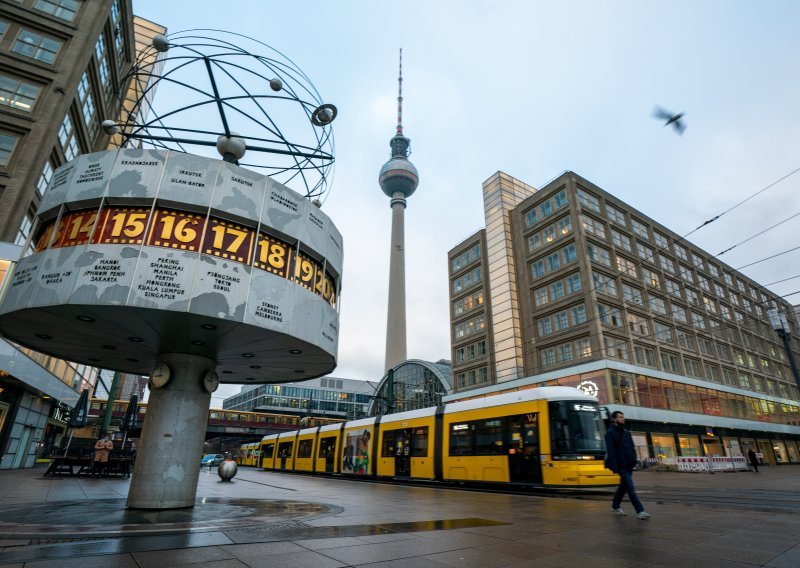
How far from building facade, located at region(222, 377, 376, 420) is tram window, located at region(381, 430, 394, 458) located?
87.2 m

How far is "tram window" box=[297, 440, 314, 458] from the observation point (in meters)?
31.0

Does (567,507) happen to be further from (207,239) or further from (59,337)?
(59,337)

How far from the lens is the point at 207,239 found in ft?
30.0

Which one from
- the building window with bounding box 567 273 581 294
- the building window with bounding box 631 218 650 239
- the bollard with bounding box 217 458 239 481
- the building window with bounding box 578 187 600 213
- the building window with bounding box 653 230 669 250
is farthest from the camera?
the building window with bounding box 653 230 669 250

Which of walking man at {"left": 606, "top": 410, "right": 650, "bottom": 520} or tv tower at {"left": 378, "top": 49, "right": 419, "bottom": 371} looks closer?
walking man at {"left": 606, "top": 410, "right": 650, "bottom": 520}

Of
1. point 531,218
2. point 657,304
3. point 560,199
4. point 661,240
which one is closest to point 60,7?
point 560,199

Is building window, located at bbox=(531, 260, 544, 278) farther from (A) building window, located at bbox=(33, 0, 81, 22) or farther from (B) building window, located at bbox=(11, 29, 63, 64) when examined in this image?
(A) building window, located at bbox=(33, 0, 81, 22)

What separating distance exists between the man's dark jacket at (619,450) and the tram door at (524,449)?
7.27 m

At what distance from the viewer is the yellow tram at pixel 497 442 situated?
48.4ft

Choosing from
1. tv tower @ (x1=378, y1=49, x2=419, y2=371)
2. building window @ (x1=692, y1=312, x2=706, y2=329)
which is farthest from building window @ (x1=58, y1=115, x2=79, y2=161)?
tv tower @ (x1=378, y1=49, x2=419, y2=371)

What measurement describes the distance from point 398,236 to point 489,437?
99225 millimetres

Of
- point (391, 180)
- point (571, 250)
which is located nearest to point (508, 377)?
point (571, 250)

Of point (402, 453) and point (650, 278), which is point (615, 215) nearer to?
point (650, 278)

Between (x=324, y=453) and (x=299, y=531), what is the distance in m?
23.7
